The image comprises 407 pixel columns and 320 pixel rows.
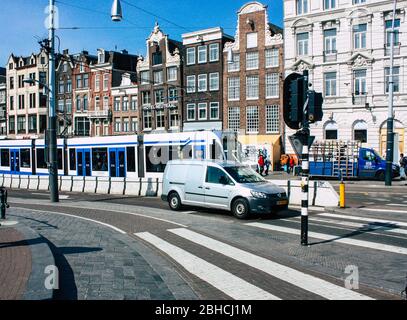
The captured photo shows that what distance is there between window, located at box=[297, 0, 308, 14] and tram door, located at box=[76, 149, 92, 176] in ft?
71.8

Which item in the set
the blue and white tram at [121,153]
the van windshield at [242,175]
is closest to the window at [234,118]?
the blue and white tram at [121,153]

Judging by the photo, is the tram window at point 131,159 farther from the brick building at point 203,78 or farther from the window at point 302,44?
the window at point 302,44

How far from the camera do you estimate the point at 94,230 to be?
11.2 m

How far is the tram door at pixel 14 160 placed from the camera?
33.7m

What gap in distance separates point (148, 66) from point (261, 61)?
14549 millimetres

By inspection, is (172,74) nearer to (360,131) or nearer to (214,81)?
(214,81)

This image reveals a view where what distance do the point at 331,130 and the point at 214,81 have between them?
13062 mm

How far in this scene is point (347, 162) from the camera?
30.0 metres

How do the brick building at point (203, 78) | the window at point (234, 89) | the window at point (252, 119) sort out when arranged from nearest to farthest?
the window at point (252, 119) → the window at point (234, 89) → the brick building at point (203, 78)

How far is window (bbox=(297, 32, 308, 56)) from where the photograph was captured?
125 ft

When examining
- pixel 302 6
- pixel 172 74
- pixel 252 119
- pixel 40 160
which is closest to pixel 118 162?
pixel 40 160

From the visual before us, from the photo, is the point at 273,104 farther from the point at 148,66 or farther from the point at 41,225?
the point at 41,225

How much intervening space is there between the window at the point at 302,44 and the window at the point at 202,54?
33.4 ft

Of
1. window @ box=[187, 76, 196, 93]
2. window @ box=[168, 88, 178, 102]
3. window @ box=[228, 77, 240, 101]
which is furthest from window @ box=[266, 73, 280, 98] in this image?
window @ box=[168, 88, 178, 102]
